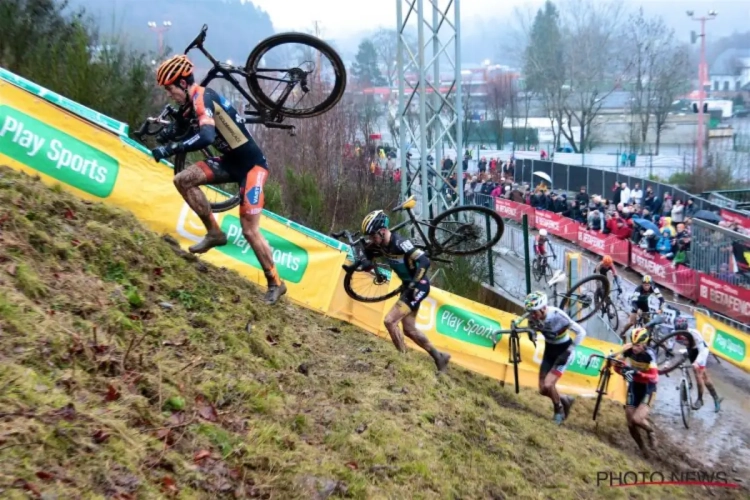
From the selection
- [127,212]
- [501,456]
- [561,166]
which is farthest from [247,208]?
[561,166]

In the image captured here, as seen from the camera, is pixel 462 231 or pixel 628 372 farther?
pixel 628 372

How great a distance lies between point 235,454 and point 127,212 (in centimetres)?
408

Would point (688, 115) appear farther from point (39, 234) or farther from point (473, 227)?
point (39, 234)

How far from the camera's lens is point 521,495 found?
6.57 meters

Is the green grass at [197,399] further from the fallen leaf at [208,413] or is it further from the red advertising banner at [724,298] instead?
the red advertising banner at [724,298]

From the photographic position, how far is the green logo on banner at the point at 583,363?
12.6 m

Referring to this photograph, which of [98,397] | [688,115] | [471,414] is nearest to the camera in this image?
[98,397]

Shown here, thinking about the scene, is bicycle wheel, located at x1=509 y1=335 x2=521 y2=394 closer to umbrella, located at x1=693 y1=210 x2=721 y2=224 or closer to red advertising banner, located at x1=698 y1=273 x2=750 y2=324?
red advertising banner, located at x1=698 y1=273 x2=750 y2=324

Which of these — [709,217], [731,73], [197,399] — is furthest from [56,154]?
[731,73]

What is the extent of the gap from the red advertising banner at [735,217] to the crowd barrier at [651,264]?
9.77 feet

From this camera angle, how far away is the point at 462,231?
10180 mm

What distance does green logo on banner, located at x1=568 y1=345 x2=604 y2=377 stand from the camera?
41.3ft

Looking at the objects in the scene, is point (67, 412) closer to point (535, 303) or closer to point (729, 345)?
point (535, 303)

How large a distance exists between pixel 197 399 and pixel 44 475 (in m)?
1.62
